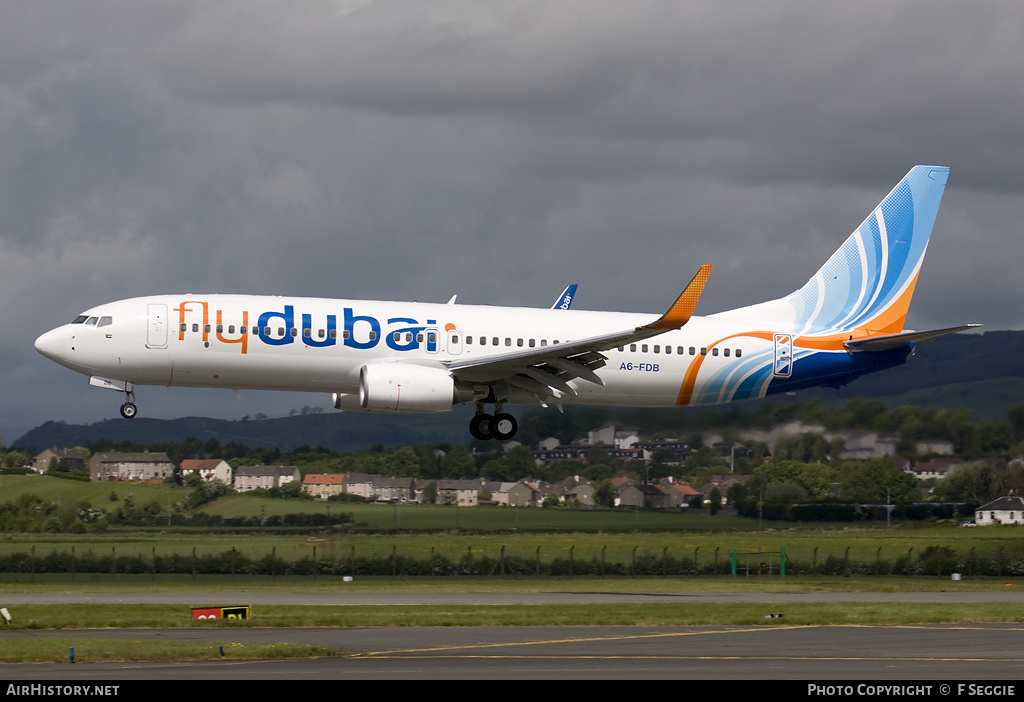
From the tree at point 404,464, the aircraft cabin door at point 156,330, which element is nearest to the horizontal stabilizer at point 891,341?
the aircraft cabin door at point 156,330

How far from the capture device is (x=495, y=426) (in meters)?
37.0

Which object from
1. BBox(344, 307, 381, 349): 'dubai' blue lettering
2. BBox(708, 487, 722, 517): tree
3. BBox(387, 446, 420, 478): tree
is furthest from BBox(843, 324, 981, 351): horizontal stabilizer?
BBox(387, 446, 420, 478): tree

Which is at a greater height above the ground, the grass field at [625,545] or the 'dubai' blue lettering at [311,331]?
the 'dubai' blue lettering at [311,331]

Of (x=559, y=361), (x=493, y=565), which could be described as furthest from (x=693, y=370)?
(x=493, y=565)

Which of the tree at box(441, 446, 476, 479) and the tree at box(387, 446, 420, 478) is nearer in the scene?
the tree at box(441, 446, 476, 479)

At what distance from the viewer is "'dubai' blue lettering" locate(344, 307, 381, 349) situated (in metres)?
34.8

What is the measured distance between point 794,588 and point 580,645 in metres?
23.8

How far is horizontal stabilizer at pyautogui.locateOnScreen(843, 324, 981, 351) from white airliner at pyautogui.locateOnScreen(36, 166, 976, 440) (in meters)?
0.04

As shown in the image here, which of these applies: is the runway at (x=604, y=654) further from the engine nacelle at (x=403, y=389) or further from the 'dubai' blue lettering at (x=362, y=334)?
the 'dubai' blue lettering at (x=362, y=334)

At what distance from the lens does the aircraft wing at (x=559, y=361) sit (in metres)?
31.9

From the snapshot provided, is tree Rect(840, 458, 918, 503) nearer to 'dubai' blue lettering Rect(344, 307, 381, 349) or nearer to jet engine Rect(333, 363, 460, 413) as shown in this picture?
jet engine Rect(333, 363, 460, 413)

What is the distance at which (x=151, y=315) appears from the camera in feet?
114

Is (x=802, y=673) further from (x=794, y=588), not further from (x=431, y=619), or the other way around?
(x=794, y=588)

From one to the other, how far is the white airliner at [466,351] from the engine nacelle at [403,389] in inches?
1.5
